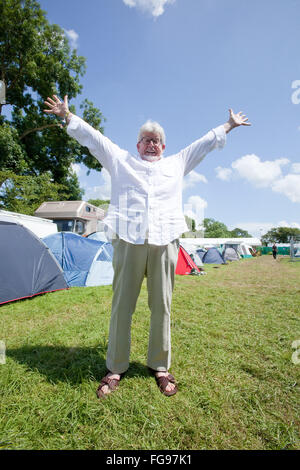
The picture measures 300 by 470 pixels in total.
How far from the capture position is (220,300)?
4316mm

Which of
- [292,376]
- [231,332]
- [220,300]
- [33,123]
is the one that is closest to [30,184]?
[33,123]

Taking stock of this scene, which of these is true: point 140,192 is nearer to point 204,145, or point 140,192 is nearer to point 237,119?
point 204,145

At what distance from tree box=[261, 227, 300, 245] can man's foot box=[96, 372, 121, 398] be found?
244 feet

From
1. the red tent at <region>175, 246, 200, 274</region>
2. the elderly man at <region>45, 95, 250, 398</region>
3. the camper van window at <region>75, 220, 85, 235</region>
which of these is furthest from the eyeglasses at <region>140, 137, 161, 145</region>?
the camper van window at <region>75, 220, 85, 235</region>

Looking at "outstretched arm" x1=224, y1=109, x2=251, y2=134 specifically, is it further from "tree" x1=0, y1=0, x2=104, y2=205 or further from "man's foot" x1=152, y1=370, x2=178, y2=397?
"tree" x1=0, y1=0, x2=104, y2=205

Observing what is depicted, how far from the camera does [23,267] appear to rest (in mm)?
3811

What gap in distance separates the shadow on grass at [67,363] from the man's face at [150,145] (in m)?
1.84

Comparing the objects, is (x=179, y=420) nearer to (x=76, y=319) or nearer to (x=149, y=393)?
(x=149, y=393)

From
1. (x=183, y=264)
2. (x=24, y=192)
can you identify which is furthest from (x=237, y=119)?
(x=24, y=192)

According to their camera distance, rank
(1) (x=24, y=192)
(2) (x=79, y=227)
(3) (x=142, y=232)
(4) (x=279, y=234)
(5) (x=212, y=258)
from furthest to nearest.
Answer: (4) (x=279, y=234), (2) (x=79, y=227), (5) (x=212, y=258), (1) (x=24, y=192), (3) (x=142, y=232)

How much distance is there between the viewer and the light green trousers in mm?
1562

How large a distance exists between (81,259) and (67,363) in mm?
3831
